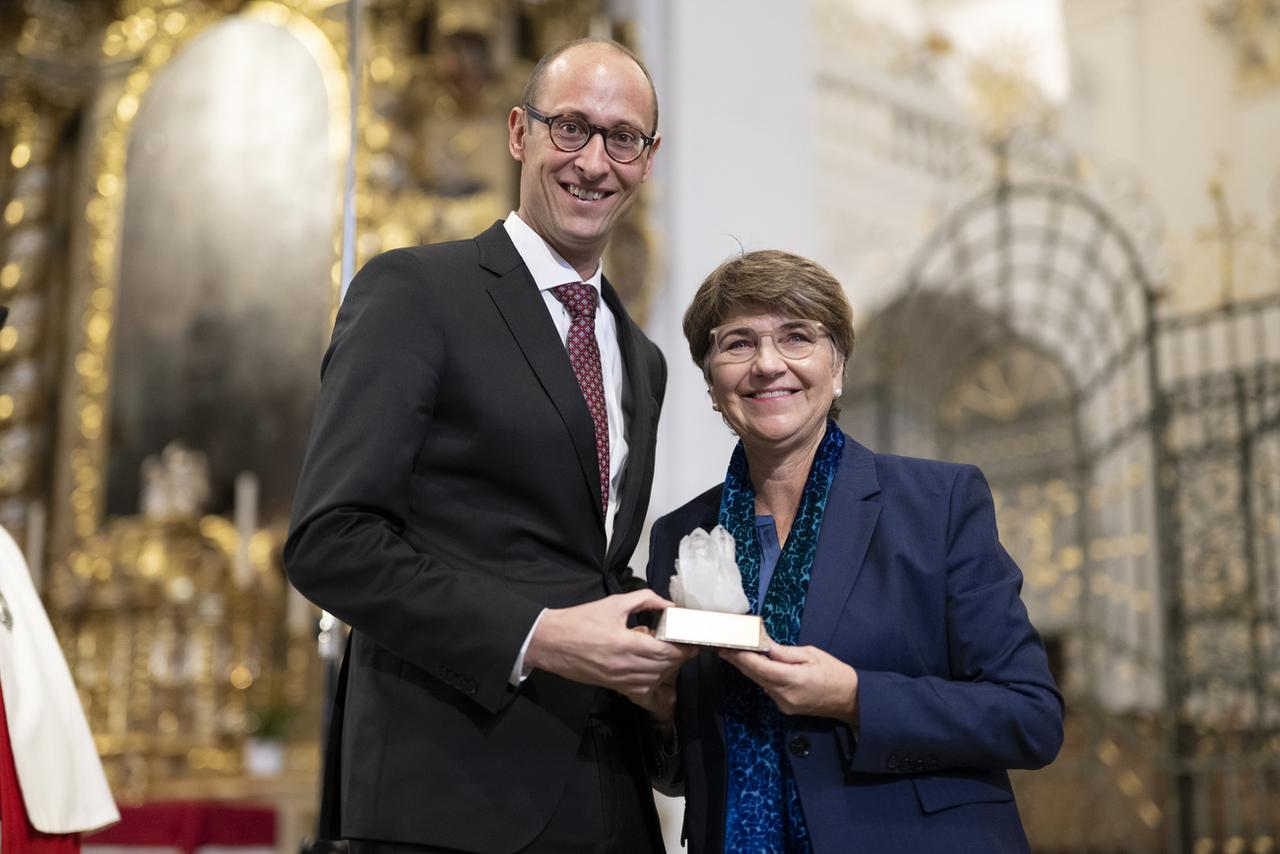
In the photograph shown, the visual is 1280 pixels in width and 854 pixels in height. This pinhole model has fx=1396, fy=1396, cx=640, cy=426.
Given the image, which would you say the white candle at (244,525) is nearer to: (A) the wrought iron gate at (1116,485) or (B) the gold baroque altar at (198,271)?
(B) the gold baroque altar at (198,271)

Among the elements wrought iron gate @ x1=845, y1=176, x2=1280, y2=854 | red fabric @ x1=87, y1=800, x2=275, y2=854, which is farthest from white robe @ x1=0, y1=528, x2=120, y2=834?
wrought iron gate @ x1=845, y1=176, x2=1280, y2=854

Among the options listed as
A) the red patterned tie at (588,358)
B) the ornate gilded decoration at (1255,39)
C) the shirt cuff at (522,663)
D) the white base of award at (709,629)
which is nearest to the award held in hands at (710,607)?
the white base of award at (709,629)

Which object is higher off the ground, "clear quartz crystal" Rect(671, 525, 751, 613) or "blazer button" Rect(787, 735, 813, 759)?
"clear quartz crystal" Rect(671, 525, 751, 613)

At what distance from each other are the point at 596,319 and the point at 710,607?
2.09 feet

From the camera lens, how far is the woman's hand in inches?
74.7

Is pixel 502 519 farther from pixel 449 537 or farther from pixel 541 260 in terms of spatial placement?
pixel 541 260

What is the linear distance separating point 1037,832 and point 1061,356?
4.10m

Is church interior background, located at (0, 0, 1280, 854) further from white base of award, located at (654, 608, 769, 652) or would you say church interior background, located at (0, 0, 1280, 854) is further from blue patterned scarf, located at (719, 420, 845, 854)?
white base of award, located at (654, 608, 769, 652)

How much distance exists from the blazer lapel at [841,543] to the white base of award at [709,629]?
0.26 m

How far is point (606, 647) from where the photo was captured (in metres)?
1.81

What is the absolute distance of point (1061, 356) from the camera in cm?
1171

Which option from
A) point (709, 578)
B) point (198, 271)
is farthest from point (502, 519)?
point (198, 271)

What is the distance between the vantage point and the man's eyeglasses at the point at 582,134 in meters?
2.18

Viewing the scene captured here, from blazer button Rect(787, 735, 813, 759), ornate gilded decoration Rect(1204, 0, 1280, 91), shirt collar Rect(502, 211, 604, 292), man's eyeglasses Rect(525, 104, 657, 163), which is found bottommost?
blazer button Rect(787, 735, 813, 759)
